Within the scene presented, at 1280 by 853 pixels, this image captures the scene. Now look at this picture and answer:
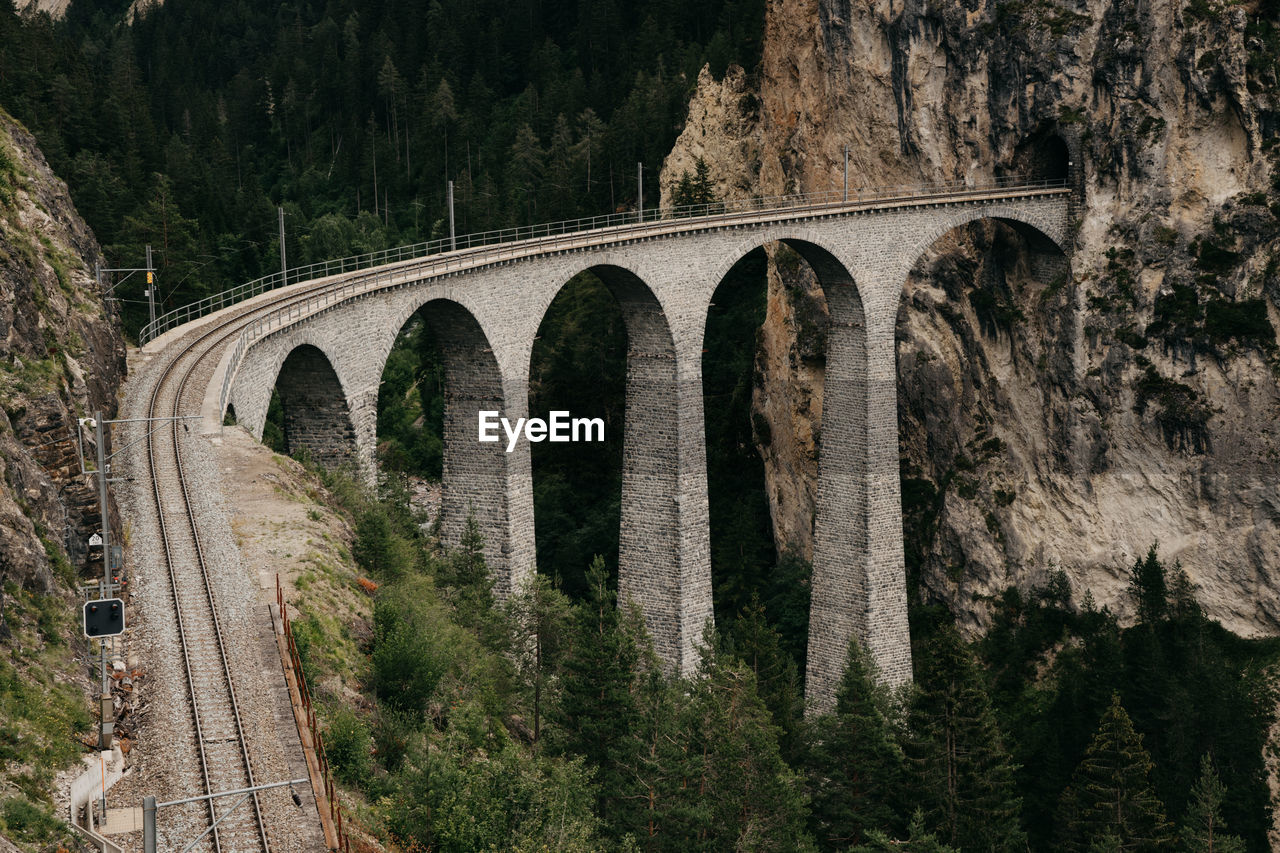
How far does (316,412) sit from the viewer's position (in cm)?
4522

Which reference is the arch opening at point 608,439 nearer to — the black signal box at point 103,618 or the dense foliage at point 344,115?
the dense foliage at point 344,115

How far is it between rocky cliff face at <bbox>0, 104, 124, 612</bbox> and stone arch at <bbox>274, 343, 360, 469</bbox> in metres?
5.53

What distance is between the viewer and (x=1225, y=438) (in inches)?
2484

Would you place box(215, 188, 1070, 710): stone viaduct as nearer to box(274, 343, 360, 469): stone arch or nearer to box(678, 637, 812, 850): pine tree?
box(274, 343, 360, 469): stone arch

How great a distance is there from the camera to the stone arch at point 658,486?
57.2m

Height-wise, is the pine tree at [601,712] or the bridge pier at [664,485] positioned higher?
the bridge pier at [664,485]

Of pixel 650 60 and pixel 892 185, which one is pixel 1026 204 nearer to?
pixel 892 185

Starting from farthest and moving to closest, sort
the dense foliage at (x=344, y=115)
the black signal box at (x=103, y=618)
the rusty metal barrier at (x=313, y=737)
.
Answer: the dense foliage at (x=344, y=115) < the black signal box at (x=103, y=618) < the rusty metal barrier at (x=313, y=737)

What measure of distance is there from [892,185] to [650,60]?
174 ft

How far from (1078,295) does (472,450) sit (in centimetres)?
3289

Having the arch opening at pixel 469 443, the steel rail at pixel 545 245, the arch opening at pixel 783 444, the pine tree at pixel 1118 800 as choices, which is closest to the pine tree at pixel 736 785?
the arch opening at pixel 469 443

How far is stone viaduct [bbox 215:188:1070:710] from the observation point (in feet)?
149

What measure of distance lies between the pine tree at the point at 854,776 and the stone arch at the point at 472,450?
1356 centimetres

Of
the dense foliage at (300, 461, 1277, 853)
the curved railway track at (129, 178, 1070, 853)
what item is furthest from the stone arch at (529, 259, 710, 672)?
the curved railway track at (129, 178, 1070, 853)
